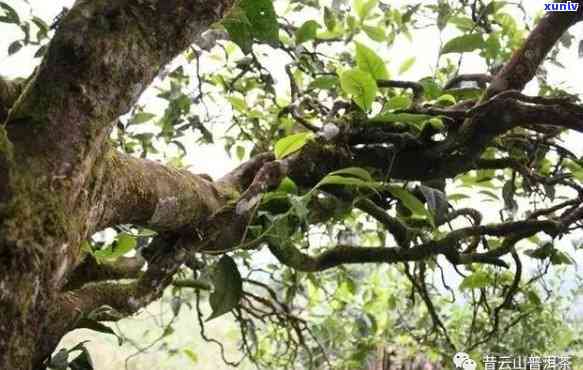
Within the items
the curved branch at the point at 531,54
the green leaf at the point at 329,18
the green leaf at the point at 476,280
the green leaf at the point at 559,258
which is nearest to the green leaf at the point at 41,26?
the green leaf at the point at 329,18

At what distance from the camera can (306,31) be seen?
100 cm

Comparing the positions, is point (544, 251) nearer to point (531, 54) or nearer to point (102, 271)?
point (531, 54)

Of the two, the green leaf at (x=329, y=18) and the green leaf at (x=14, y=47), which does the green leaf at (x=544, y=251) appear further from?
the green leaf at (x=14, y=47)

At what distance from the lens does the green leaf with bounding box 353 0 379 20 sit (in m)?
1.19

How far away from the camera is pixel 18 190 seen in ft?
1.25

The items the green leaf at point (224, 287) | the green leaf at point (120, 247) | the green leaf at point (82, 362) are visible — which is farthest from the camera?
the green leaf at point (120, 247)

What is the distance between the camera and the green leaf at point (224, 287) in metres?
0.68

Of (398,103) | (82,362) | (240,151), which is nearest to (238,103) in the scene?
(240,151)

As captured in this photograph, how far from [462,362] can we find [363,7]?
768 mm

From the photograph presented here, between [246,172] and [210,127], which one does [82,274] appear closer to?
[246,172]

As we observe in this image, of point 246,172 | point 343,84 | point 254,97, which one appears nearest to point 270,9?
point 343,84

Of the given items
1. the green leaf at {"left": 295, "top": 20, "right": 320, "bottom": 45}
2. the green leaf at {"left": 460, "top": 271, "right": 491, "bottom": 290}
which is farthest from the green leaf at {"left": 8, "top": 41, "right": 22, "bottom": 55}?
the green leaf at {"left": 460, "top": 271, "right": 491, "bottom": 290}

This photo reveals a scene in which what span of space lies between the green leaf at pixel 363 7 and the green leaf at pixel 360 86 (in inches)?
19.9

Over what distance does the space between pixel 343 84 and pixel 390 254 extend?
12.0 inches
